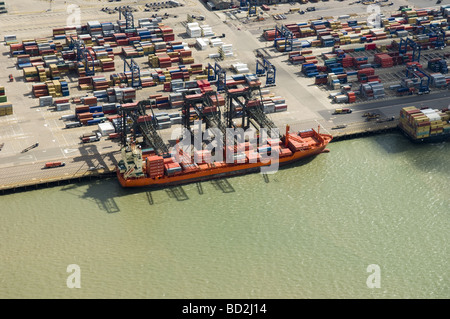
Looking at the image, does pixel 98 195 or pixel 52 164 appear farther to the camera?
pixel 52 164

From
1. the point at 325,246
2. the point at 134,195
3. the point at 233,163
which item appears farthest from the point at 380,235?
the point at 134,195

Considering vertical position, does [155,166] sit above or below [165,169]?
above

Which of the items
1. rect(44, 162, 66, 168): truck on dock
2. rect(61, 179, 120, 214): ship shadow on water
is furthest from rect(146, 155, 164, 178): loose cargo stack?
rect(44, 162, 66, 168): truck on dock

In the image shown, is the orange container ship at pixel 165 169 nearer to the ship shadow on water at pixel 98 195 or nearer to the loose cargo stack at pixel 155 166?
the loose cargo stack at pixel 155 166

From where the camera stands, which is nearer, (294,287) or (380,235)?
(294,287)

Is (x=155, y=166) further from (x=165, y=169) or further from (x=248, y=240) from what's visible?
(x=248, y=240)

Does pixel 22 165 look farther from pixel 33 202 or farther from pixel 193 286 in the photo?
pixel 193 286

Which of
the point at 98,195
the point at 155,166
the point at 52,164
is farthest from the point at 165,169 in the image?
the point at 52,164
